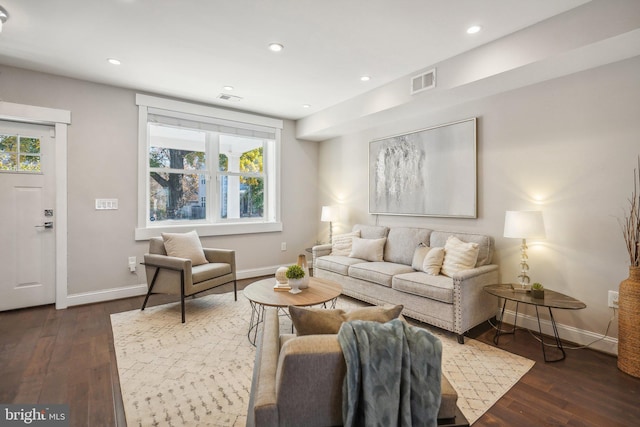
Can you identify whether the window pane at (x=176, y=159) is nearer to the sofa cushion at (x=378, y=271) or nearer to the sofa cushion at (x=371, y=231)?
the sofa cushion at (x=371, y=231)

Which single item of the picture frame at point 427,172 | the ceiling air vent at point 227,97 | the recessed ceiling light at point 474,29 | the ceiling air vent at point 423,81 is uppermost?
the ceiling air vent at point 227,97

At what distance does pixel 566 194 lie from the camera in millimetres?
2777

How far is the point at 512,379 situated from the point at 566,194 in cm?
170

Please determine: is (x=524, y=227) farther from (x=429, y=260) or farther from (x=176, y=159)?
(x=176, y=159)

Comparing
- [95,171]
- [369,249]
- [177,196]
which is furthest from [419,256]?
[95,171]

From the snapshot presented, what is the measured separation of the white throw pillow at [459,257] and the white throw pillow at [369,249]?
0.93m

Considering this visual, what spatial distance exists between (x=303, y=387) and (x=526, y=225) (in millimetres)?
2520

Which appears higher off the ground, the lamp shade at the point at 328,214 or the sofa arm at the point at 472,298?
the lamp shade at the point at 328,214

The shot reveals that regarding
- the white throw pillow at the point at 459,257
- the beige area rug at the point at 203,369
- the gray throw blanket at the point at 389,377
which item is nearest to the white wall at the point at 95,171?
the beige area rug at the point at 203,369

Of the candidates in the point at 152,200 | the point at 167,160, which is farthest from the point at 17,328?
the point at 167,160

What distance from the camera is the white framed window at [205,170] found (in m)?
4.17

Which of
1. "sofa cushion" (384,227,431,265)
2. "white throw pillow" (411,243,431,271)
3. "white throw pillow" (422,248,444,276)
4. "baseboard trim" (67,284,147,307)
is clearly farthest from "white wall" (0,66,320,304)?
"white throw pillow" (422,248,444,276)

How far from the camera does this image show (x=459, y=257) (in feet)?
10.0

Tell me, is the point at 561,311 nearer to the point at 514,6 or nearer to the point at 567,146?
the point at 567,146
